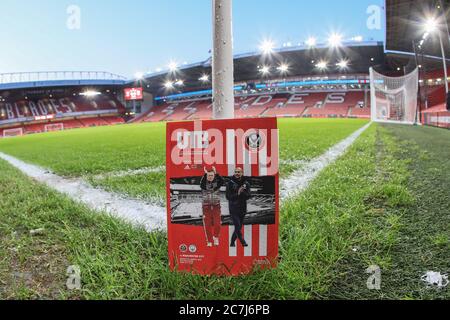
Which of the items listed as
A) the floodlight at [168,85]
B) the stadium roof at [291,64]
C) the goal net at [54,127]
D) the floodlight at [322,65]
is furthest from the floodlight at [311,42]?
the goal net at [54,127]

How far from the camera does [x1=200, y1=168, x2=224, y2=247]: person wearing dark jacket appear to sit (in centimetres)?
137

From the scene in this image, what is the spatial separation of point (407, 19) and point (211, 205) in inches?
841

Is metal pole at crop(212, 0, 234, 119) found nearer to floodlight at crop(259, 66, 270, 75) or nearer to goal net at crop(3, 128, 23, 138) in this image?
floodlight at crop(259, 66, 270, 75)

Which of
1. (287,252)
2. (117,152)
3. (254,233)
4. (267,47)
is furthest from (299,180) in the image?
(267,47)

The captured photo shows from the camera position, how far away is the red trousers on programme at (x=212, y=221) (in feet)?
4.57

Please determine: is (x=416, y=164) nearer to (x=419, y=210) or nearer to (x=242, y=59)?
(x=419, y=210)

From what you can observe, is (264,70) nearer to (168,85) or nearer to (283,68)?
(283,68)

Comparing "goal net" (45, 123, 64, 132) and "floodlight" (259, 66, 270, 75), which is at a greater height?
"floodlight" (259, 66, 270, 75)

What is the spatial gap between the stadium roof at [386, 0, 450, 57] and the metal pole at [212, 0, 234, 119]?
17.0 meters

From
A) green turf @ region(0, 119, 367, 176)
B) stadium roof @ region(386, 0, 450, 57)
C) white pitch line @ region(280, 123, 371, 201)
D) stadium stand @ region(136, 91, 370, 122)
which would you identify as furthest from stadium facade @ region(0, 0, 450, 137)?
white pitch line @ region(280, 123, 371, 201)

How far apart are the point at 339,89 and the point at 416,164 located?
50.5m

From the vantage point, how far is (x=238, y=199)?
1.36 meters

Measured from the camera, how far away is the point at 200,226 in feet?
4.58
